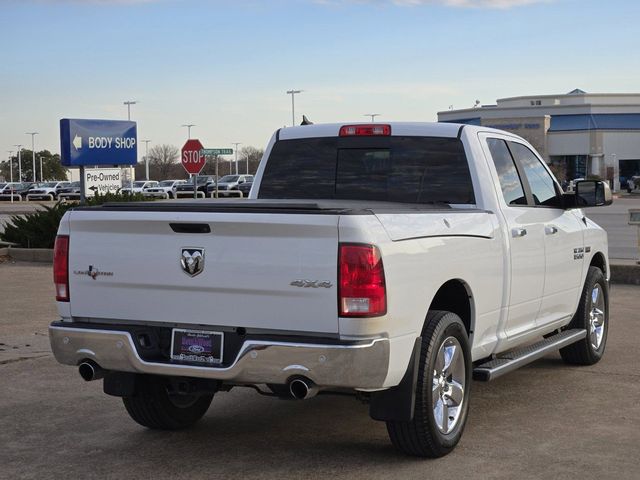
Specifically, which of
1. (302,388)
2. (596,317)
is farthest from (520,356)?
(302,388)

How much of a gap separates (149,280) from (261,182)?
7.29ft

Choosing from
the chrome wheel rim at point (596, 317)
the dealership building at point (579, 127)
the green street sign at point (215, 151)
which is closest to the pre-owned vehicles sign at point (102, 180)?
the green street sign at point (215, 151)

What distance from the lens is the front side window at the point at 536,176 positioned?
805cm

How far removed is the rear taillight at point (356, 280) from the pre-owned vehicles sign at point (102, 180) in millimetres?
17836

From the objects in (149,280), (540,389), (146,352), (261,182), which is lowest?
(540,389)

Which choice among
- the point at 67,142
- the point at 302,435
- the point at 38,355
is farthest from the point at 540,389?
the point at 67,142

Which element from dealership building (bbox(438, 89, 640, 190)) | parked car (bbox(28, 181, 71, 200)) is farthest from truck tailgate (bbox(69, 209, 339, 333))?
dealership building (bbox(438, 89, 640, 190))

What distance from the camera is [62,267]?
615 centimetres

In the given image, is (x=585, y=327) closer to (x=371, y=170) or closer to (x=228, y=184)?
(x=371, y=170)

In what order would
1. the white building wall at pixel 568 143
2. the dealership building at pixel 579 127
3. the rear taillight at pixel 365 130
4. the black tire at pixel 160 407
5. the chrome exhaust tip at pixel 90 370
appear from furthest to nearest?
the white building wall at pixel 568 143, the dealership building at pixel 579 127, the rear taillight at pixel 365 130, the black tire at pixel 160 407, the chrome exhaust tip at pixel 90 370

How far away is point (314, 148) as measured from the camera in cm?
773

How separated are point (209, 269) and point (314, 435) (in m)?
1.61

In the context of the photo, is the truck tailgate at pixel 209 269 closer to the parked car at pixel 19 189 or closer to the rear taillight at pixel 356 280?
the rear taillight at pixel 356 280

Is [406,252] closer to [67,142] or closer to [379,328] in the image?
[379,328]
